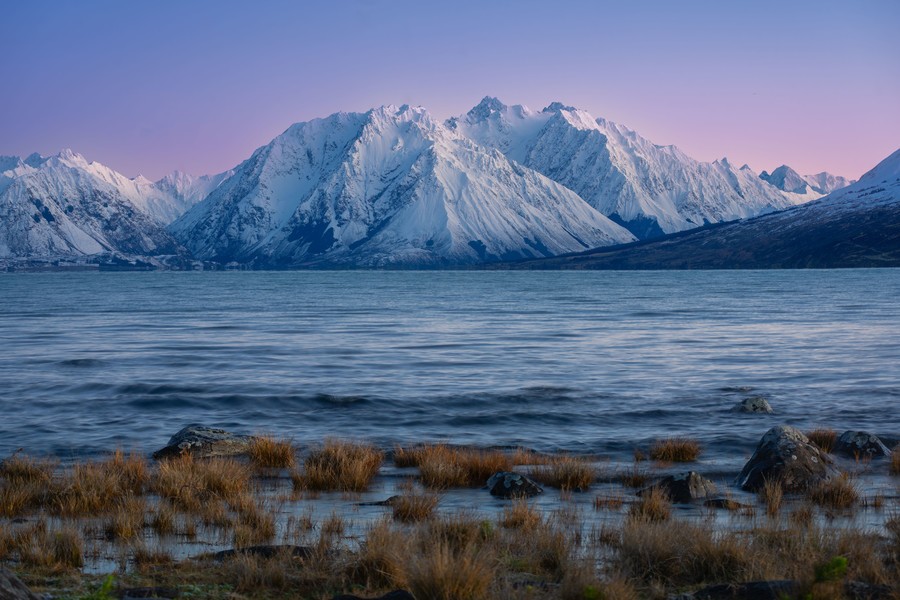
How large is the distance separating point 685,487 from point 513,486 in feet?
8.61

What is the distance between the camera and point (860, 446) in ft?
59.6

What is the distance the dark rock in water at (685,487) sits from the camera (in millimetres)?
13758

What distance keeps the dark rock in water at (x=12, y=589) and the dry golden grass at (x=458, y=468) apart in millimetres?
8141

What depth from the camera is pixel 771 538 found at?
10133 mm

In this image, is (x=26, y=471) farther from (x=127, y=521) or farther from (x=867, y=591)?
(x=867, y=591)

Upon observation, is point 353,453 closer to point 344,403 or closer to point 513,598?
point 513,598

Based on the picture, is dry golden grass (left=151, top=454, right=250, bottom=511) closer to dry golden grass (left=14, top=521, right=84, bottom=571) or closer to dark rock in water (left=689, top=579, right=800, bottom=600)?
dry golden grass (left=14, top=521, right=84, bottom=571)

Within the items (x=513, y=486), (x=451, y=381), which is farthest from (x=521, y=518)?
(x=451, y=381)

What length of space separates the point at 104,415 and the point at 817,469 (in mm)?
18388

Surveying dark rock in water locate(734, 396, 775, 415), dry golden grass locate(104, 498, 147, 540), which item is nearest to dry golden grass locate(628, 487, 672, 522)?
dry golden grass locate(104, 498, 147, 540)

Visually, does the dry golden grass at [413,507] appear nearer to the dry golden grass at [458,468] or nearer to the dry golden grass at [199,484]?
the dry golden grass at [458,468]

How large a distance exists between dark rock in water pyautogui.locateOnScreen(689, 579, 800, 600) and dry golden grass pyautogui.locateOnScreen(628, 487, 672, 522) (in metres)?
2.87

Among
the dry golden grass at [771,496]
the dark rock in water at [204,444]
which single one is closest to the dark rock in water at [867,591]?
the dry golden grass at [771,496]

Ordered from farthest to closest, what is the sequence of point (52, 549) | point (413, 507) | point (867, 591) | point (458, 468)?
point (458, 468)
point (413, 507)
point (52, 549)
point (867, 591)
